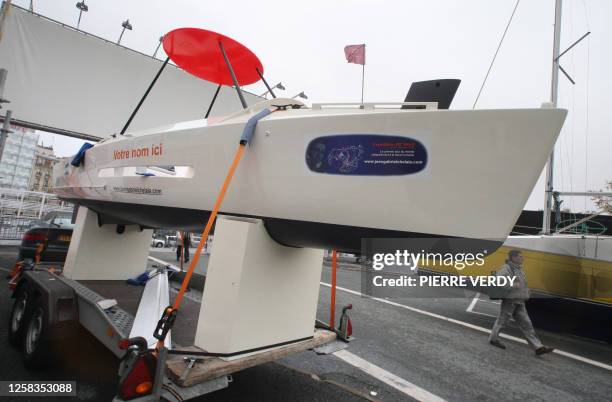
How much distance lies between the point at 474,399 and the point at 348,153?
3.32 metres

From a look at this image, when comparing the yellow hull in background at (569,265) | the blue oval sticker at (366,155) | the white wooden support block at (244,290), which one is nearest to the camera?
the blue oval sticker at (366,155)

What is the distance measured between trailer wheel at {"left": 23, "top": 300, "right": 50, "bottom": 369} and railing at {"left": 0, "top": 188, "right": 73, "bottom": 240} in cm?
868

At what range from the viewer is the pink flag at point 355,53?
433 cm

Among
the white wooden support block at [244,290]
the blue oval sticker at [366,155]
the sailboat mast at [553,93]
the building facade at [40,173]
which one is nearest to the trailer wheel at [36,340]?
the white wooden support block at [244,290]

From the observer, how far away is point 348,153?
6.13 ft

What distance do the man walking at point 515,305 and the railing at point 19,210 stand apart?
12297mm

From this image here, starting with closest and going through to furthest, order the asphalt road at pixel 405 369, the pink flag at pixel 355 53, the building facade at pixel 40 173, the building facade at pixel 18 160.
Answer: the asphalt road at pixel 405 369, the pink flag at pixel 355 53, the building facade at pixel 18 160, the building facade at pixel 40 173

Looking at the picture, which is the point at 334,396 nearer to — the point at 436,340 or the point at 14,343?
the point at 436,340

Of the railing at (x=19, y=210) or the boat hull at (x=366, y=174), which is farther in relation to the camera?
the railing at (x=19, y=210)

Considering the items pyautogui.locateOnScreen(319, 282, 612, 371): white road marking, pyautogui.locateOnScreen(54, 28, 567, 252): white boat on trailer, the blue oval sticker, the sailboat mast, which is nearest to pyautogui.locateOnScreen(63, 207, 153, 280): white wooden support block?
pyautogui.locateOnScreen(54, 28, 567, 252): white boat on trailer

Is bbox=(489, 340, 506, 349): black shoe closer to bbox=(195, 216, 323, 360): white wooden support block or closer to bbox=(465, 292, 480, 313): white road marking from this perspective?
bbox=(465, 292, 480, 313): white road marking

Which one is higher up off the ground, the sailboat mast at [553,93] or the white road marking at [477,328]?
the sailboat mast at [553,93]

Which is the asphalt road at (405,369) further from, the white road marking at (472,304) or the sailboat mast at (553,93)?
the sailboat mast at (553,93)

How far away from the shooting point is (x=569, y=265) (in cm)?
616
